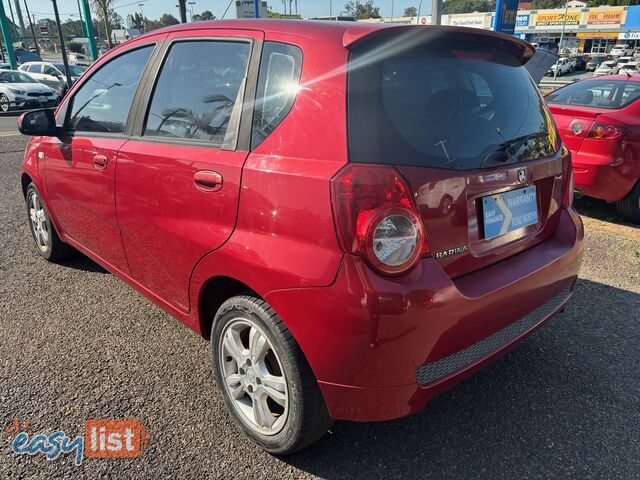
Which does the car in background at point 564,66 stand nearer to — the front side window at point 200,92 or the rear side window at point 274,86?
the front side window at point 200,92

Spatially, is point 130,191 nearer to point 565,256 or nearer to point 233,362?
point 233,362

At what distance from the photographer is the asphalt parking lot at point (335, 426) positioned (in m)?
2.09

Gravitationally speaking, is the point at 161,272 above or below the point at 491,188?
below

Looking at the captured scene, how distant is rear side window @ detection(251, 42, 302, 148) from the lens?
1.92 m

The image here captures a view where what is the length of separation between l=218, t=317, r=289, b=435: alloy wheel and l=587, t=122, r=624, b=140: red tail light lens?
4.48 metres

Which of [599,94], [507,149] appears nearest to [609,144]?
[599,94]

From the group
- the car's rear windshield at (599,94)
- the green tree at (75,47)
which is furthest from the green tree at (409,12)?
the car's rear windshield at (599,94)

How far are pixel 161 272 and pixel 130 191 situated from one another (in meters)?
0.47

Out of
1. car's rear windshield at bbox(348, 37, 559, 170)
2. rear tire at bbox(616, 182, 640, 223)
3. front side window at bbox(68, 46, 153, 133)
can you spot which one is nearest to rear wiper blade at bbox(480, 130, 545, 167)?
car's rear windshield at bbox(348, 37, 559, 170)

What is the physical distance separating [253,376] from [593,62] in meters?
63.7

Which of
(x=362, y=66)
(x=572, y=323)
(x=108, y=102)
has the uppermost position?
(x=362, y=66)

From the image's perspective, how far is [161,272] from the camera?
259 centimetres

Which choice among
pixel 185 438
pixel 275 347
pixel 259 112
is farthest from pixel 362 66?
pixel 185 438

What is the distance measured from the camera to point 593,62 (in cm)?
5394
